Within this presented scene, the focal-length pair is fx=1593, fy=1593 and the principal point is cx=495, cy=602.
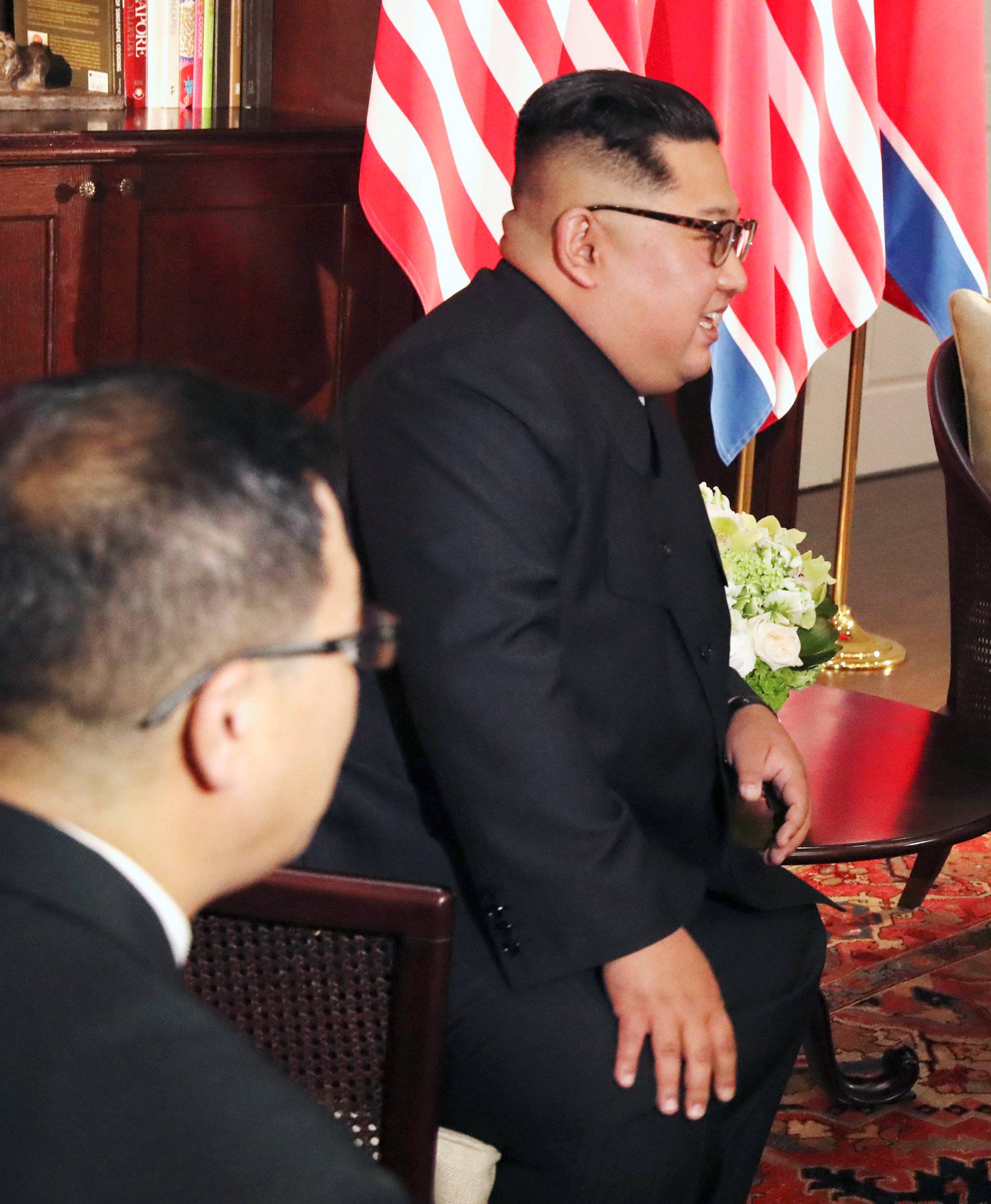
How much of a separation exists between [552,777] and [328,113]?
2.51 metres

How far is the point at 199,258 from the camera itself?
10.8 feet

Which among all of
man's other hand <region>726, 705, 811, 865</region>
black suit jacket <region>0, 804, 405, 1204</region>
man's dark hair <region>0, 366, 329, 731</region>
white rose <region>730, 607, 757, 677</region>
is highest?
man's dark hair <region>0, 366, 329, 731</region>

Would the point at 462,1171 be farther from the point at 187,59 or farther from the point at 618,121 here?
the point at 187,59

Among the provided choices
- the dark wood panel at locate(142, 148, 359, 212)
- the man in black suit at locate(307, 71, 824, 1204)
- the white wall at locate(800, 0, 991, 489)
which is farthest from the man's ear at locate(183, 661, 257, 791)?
the white wall at locate(800, 0, 991, 489)

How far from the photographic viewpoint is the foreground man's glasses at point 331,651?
0.74 m

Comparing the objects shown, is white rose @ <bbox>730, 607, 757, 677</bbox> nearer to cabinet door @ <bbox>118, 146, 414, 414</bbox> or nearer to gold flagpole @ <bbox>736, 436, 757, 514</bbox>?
cabinet door @ <bbox>118, 146, 414, 414</bbox>

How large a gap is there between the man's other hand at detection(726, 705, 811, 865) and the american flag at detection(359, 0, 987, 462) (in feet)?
5.05

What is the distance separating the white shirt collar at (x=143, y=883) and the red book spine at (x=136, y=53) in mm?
3059

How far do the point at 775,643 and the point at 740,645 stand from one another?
4 centimetres

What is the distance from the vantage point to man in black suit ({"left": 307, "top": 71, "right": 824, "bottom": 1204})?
1466mm

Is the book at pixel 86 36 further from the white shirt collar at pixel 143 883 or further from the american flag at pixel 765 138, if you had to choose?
the white shirt collar at pixel 143 883

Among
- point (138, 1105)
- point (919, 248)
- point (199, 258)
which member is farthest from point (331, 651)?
point (919, 248)

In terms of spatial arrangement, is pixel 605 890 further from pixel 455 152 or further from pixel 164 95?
pixel 164 95

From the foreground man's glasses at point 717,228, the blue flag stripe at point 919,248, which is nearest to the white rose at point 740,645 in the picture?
the foreground man's glasses at point 717,228
